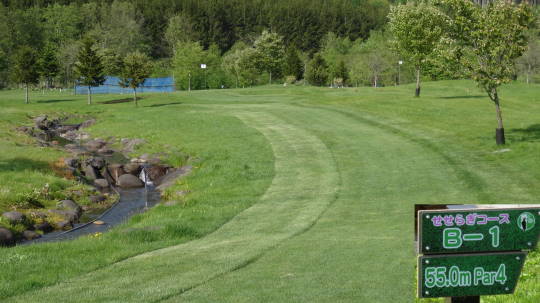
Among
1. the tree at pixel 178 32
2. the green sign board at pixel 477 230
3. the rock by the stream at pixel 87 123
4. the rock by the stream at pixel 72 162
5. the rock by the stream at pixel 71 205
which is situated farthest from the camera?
the tree at pixel 178 32

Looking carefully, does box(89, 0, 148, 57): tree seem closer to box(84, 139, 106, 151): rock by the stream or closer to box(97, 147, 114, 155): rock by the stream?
box(84, 139, 106, 151): rock by the stream

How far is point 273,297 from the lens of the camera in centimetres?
1084

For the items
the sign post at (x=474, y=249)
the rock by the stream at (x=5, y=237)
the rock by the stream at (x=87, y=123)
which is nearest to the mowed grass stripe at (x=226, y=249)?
the sign post at (x=474, y=249)

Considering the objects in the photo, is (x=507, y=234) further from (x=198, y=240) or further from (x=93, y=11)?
(x=93, y=11)

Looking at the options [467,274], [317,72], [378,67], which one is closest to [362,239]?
[467,274]

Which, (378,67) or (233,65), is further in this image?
(378,67)

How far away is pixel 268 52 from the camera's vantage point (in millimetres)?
114000

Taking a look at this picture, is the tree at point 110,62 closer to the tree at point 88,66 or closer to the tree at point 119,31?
the tree at point 119,31

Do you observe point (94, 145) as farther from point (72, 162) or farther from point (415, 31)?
point (415, 31)

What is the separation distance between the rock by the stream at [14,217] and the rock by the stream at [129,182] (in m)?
10.3

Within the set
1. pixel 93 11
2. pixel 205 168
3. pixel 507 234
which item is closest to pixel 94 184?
pixel 205 168

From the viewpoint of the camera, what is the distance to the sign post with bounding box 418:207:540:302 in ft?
19.6

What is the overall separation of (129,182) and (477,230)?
1247 inches

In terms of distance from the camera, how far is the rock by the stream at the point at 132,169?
3897 cm
